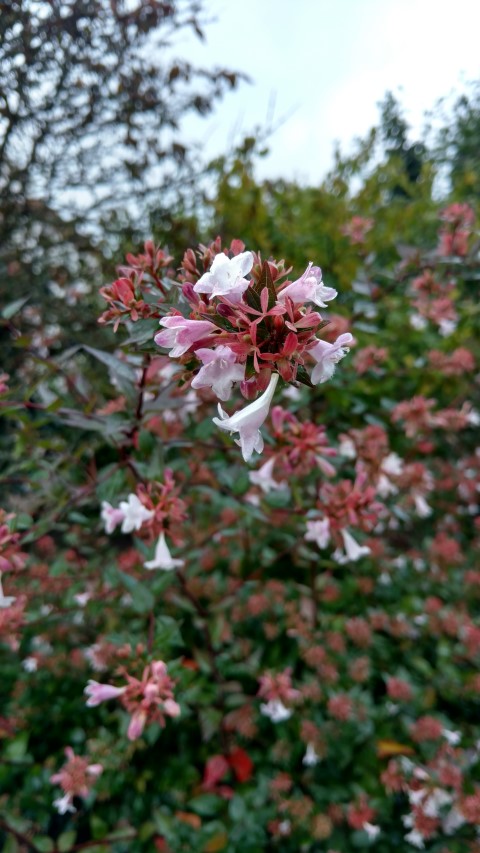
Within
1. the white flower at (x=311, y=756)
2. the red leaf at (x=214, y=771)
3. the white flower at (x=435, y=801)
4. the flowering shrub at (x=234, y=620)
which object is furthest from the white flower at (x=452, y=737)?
the red leaf at (x=214, y=771)

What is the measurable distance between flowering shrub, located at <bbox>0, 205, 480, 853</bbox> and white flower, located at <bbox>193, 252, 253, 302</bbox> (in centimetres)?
14

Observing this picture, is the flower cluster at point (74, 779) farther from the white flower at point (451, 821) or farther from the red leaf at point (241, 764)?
the white flower at point (451, 821)

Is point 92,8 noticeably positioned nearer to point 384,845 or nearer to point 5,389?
point 5,389

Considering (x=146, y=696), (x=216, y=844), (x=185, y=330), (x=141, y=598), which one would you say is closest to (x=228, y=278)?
(x=185, y=330)

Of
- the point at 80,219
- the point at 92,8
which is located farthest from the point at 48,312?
the point at 92,8

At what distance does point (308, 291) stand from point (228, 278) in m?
0.09

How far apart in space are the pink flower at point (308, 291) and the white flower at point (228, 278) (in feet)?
0.17

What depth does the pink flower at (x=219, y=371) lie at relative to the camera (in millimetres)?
594

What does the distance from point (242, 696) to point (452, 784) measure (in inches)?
25.0

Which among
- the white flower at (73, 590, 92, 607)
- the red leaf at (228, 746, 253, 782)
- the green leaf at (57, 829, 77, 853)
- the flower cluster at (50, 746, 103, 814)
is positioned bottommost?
the green leaf at (57, 829, 77, 853)

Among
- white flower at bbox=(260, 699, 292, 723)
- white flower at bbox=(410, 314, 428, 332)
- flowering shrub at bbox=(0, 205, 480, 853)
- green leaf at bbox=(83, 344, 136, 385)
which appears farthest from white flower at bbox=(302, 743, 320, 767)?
white flower at bbox=(410, 314, 428, 332)

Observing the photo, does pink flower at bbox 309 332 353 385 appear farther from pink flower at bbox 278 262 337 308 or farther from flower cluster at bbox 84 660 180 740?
flower cluster at bbox 84 660 180 740

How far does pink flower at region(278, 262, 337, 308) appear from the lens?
1.94 ft

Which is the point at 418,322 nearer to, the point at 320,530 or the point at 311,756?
the point at 320,530
